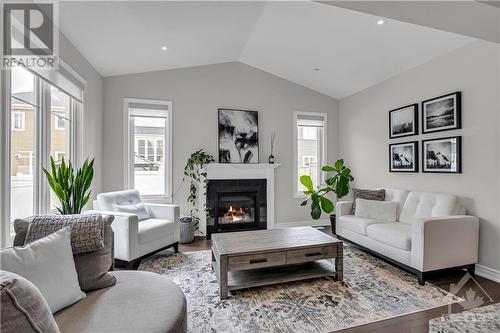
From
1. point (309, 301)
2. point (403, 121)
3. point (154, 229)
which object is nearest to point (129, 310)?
point (309, 301)

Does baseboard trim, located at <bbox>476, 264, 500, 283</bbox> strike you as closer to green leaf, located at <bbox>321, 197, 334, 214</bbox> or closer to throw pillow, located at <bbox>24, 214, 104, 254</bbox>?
green leaf, located at <bbox>321, 197, 334, 214</bbox>

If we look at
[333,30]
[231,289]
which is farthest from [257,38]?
[231,289]

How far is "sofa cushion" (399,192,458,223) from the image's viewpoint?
9.49 ft

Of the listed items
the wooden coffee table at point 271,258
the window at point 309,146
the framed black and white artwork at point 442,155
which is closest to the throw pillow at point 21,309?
the wooden coffee table at point 271,258

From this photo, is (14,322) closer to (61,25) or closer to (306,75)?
(61,25)

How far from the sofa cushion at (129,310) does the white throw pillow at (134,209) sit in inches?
70.8

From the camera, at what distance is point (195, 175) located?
439 cm

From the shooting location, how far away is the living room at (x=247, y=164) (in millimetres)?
1590

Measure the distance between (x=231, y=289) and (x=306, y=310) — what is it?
0.67m

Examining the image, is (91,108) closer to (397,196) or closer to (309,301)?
(309,301)

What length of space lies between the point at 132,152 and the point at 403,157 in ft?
14.1

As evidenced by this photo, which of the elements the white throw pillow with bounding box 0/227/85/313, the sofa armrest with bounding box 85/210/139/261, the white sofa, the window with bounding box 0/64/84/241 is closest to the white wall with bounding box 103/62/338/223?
the window with bounding box 0/64/84/241

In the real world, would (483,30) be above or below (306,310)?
above

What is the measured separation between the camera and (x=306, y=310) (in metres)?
2.11
